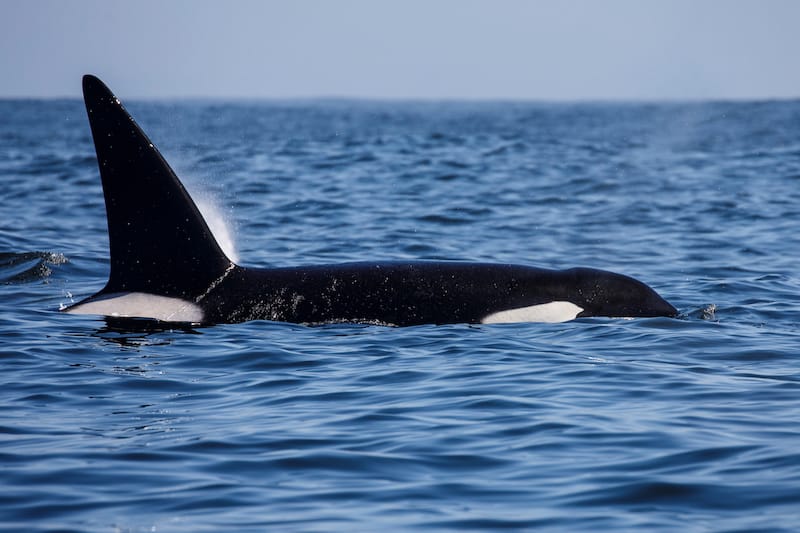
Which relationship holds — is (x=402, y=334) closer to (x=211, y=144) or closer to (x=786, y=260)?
(x=786, y=260)

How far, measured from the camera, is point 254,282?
1098 cm

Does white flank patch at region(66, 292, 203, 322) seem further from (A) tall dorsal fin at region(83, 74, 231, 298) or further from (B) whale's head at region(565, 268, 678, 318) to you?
(B) whale's head at region(565, 268, 678, 318)

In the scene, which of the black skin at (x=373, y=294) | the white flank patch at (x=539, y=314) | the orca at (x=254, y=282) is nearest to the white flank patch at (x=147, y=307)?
the orca at (x=254, y=282)

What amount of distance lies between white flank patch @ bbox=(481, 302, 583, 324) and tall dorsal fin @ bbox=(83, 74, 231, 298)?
2.54m

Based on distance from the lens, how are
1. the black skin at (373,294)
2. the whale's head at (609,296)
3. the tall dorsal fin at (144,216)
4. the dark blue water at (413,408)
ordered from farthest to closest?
the whale's head at (609,296)
the black skin at (373,294)
the tall dorsal fin at (144,216)
the dark blue water at (413,408)

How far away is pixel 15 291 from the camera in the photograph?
13.6m

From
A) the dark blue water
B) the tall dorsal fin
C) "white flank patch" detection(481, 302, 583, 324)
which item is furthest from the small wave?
"white flank patch" detection(481, 302, 583, 324)

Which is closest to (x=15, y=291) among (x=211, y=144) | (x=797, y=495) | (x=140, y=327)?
(x=140, y=327)

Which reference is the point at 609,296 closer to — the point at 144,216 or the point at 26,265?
the point at 144,216

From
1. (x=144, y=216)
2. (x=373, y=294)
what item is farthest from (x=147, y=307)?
(x=373, y=294)

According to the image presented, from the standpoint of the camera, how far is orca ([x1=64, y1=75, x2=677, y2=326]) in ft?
33.4

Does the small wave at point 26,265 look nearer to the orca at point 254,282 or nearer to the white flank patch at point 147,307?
the orca at point 254,282

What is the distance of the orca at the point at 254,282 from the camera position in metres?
10.2

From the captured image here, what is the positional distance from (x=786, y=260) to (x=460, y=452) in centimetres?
1088
